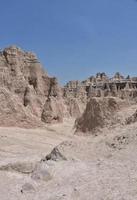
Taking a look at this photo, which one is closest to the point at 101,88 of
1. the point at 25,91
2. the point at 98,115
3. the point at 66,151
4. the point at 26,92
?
the point at 26,92

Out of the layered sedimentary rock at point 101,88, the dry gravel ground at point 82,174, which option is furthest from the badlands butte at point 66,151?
the layered sedimentary rock at point 101,88

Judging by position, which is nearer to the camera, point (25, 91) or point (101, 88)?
point (25, 91)

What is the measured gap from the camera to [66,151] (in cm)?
995

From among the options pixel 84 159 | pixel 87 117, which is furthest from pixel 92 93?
pixel 84 159

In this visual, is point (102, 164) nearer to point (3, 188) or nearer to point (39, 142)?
point (3, 188)

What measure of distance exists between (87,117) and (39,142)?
730 centimetres

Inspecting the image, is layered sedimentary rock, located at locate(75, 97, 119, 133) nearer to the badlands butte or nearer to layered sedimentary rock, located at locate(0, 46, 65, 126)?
the badlands butte

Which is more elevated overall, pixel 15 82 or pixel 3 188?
pixel 15 82

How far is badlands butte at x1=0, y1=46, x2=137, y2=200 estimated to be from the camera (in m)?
7.57

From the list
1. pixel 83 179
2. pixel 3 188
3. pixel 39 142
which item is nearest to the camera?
pixel 83 179

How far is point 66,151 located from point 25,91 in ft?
76.1

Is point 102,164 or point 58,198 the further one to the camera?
point 102,164

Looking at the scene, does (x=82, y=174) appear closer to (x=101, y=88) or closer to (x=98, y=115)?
(x=98, y=115)

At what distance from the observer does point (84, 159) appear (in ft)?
31.0
